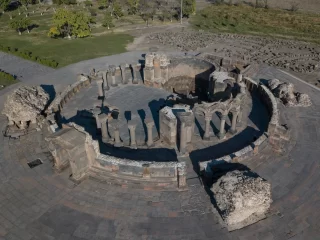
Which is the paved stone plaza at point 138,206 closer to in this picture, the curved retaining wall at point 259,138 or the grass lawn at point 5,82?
the curved retaining wall at point 259,138

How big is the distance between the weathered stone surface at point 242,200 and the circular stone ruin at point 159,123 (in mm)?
502

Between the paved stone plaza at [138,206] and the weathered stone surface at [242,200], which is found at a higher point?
the weathered stone surface at [242,200]

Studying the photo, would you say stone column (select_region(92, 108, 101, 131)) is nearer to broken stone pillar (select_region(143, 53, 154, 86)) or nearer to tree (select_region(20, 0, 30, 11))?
broken stone pillar (select_region(143, 53, 154, 86))

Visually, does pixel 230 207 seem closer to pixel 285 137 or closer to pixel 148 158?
pixel 148 158

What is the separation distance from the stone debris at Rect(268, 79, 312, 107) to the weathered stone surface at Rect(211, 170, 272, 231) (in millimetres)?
13334

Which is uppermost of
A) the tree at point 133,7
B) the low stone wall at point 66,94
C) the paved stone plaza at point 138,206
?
the tree at point 133,7

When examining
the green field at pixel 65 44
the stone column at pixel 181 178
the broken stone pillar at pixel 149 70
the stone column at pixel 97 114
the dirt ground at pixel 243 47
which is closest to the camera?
the stone column at pixel 181 178

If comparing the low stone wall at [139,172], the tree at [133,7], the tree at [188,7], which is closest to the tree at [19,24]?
the tree at [133,7]

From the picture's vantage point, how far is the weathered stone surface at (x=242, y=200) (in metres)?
16.8

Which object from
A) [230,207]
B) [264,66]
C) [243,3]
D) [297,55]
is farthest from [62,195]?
[243,3]

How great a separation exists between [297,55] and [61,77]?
29.6 m

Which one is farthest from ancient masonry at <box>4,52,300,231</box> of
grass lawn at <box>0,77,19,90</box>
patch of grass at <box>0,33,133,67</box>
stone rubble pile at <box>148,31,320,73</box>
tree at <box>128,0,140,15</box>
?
tree at <box>128,0,140,15</box>

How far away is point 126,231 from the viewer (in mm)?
16984

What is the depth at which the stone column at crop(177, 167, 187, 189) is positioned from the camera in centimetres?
1902
